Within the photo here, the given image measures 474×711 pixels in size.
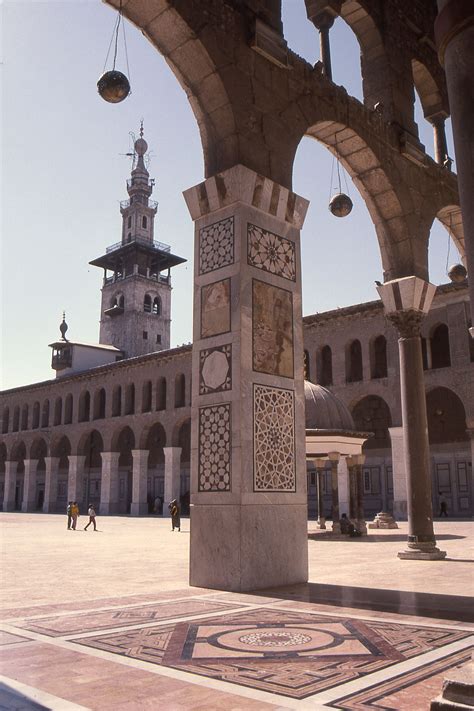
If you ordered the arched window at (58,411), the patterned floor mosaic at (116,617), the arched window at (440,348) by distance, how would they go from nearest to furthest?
the patterned floor mosaic at (116,617)
the arched window at (440,348)
the arched window at (58,411)

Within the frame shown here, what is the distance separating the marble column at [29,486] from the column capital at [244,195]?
40.1 m

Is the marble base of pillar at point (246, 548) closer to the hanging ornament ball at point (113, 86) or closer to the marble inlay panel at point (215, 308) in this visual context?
the marble inlay panel at point (215, 308)

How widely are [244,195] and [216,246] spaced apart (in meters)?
0.66

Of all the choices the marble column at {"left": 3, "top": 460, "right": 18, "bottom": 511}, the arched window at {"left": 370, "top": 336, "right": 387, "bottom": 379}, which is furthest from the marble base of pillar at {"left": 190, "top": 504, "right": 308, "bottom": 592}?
the marble column at {"left": 3, "top": 460, "right": 18, "bottom": 511}

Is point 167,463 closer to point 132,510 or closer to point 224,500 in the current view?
point 132,510

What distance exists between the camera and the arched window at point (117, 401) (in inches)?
1543

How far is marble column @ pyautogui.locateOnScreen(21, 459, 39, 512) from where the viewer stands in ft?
145

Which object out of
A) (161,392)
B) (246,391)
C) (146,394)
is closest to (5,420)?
(146,394)

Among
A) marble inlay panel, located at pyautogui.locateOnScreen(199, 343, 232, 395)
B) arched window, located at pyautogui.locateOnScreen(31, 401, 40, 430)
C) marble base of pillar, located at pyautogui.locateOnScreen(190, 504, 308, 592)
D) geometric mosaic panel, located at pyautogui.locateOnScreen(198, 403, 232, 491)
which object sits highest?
arched window, located at pyautogui.locateOnScreen(31, 401, 40, 430)

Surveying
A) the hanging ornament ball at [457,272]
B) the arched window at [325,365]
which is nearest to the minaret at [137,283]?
the arched window at [325,365]

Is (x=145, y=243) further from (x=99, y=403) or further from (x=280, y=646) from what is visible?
(x=280, y=646)

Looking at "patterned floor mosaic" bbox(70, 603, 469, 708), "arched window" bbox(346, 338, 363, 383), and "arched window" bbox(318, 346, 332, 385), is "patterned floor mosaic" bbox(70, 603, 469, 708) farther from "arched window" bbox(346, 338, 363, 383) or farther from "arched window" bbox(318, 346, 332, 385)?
"arched window" bbox(318, 346, 332, 385)

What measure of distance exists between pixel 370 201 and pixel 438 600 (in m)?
7.03

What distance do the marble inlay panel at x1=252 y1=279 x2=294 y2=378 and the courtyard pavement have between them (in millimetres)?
2365
